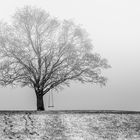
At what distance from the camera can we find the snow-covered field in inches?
976

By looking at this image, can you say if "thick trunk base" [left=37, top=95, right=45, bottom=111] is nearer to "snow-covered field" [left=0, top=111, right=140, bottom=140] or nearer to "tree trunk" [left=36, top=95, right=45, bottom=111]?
"tree trunk" [left=36, top=95, right=45, bottom=111]

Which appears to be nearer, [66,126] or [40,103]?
[66,126]

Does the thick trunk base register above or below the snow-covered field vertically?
above

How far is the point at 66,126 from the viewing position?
26781 mm

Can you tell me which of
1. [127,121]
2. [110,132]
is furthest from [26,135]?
[127,121]

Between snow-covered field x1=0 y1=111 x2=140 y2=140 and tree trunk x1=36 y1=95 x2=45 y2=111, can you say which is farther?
tree trunk x1=36 y1=95 x2=45 y2=111

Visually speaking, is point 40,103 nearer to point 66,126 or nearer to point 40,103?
point 40,103

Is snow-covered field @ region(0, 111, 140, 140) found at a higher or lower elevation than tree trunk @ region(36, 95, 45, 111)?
lower

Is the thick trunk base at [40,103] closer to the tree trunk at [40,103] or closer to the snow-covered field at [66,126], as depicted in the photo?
the tree trunk at [40,103]

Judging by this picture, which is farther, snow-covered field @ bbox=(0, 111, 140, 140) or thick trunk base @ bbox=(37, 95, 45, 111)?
thick trunk base @ bbox=(37, 95, 45, 111)

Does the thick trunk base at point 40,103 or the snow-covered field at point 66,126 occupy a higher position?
the thick trunk base at point 40,103

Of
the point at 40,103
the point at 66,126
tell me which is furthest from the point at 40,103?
the point at 66,126

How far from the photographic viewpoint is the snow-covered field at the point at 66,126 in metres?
24.8

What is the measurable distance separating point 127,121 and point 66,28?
15.1m
